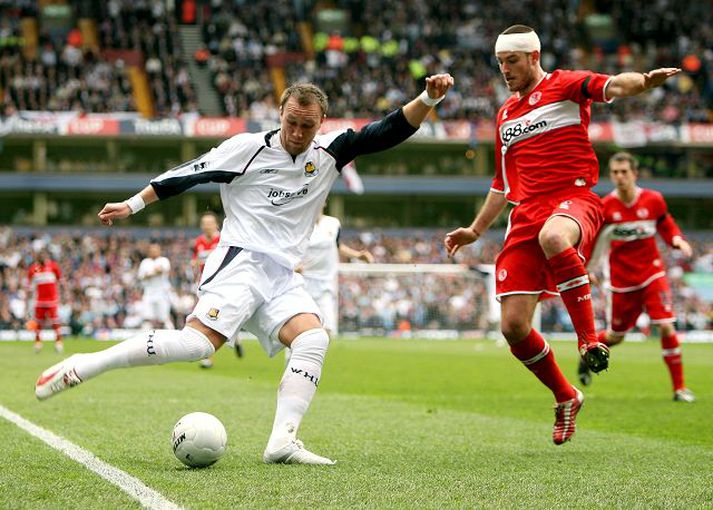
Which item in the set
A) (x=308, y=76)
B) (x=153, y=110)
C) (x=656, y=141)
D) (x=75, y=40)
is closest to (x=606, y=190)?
(x=656, y=141)

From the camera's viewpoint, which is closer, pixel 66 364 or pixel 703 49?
pixel 66 364

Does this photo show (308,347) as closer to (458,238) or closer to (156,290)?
(458,238)

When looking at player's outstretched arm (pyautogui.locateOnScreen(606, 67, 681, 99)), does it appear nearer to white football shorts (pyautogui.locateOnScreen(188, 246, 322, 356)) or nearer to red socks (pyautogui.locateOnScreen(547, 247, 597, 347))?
red socks (pyautogui.locateOnScreen(547, 247, 597, 347))

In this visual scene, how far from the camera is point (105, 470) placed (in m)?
6.10

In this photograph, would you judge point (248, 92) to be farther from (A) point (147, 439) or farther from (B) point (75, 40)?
(A) point (147, 439)

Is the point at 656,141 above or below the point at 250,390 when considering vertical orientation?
above

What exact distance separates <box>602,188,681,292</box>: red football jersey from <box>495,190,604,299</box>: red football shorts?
484 cm

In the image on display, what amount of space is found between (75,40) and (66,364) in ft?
139

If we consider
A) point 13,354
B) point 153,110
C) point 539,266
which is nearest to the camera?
point 539,266

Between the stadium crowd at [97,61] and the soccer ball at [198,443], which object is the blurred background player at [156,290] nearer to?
the soccer ball at [198,443]

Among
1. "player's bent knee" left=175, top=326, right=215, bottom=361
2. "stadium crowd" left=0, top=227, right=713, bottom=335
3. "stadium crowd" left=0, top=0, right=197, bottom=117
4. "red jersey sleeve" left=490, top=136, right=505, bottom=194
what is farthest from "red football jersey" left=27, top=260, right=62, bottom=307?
"player's bent knee" left=175, top=326, right=215, bottom=361

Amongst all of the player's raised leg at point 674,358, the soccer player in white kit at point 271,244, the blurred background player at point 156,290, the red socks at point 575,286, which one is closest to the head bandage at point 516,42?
the soccer player in white kit at point 271,244

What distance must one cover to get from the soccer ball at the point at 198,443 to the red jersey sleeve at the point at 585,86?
316 cm

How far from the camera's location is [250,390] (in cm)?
1324
